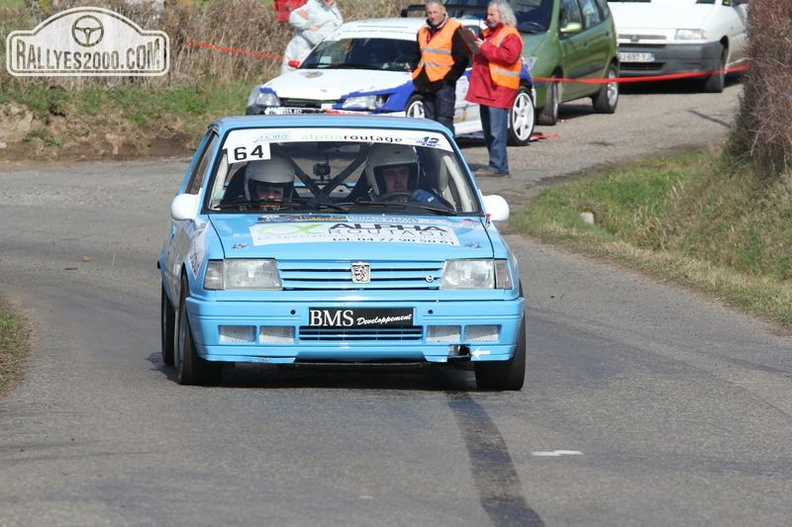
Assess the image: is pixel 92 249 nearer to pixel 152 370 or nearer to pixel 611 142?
pixel 152 370

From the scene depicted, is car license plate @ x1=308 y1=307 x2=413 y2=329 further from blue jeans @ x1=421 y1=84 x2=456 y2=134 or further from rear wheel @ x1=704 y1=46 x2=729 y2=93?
rear wheel @ x1=704 y1=46 x2=729 y2=93

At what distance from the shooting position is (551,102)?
24.5 meters

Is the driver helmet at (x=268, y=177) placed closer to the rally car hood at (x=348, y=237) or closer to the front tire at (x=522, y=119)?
the rally car hood at (x=348, y=237)

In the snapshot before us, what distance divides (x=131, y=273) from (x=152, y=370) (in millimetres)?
4849

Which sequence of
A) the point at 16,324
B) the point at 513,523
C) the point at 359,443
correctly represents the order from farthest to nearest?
1. the point at 16,324
2. the point at 359,443
3. the point at 513,523

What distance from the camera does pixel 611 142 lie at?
931 inches

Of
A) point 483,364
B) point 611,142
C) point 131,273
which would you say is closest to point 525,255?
point 131,273

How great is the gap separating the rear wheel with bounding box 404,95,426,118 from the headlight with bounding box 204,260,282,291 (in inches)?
478

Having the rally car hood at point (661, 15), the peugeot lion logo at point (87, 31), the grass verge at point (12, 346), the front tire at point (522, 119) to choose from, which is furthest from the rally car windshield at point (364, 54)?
the grass verge at point (12, 346)

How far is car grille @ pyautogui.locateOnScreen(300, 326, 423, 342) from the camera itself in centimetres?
823

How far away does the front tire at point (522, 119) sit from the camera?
22.6 meters

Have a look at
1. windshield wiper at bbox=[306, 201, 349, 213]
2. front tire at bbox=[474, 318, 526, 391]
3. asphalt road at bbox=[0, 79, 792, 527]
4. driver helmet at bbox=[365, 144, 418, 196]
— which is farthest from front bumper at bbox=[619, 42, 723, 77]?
front tire at bbox=[474, 318, 526, 391]

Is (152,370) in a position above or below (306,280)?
below

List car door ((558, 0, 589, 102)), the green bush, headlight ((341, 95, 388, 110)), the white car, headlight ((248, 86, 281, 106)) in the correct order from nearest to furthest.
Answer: the green bush → headlight ((341, 95, 388, 110)) → the white car → headlight ((248, 86, 281, 106)) → car door ((558, 0, 589, 102))
